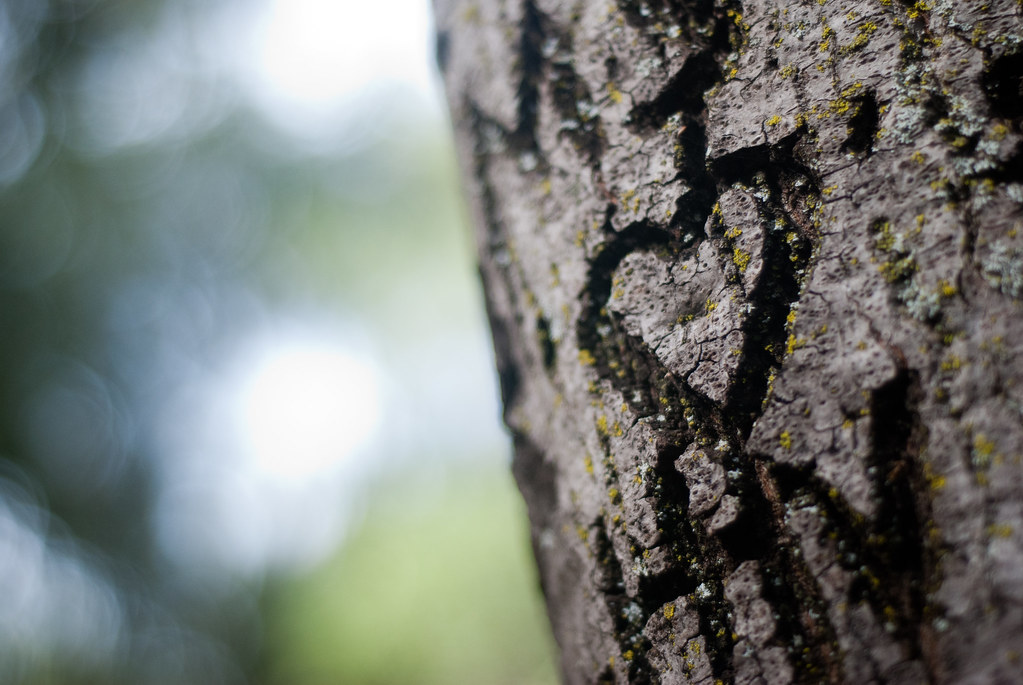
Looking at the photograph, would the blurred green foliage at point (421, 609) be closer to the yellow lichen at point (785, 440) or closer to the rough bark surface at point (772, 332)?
the rough bark surface at point (772, 332)

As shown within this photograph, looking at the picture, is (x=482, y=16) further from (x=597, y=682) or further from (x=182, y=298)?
(x=182, y=298)

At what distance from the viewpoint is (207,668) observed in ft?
25.1

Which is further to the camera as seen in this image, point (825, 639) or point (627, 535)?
point (627, 535)

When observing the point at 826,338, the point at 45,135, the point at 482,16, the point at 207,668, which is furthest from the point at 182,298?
the point at 826,338

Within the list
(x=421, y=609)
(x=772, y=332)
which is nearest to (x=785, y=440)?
(x=772, y=332)

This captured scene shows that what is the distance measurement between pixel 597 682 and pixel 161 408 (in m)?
10.3

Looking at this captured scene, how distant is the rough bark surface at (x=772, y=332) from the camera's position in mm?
423

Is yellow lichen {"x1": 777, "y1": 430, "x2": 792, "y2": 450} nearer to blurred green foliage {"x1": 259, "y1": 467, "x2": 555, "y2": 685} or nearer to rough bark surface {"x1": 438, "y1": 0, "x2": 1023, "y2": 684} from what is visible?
A: rough bark surface {"x1": 438, "y1": 0, "x2": 1023, "y2": 684}

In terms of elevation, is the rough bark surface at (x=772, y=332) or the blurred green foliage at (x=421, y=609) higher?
the rough bark surface at (x=772, y=332)

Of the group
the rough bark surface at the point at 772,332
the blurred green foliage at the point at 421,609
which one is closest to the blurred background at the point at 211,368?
the blurred green foliage at the point at 421,609

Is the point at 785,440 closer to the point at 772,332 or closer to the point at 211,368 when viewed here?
the point at 772,332

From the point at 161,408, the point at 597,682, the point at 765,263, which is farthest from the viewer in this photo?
the point at 161,408

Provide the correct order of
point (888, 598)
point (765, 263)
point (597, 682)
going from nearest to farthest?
point (888, 598), point (765, 263), point (597, 682)

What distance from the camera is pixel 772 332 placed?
0.54m
